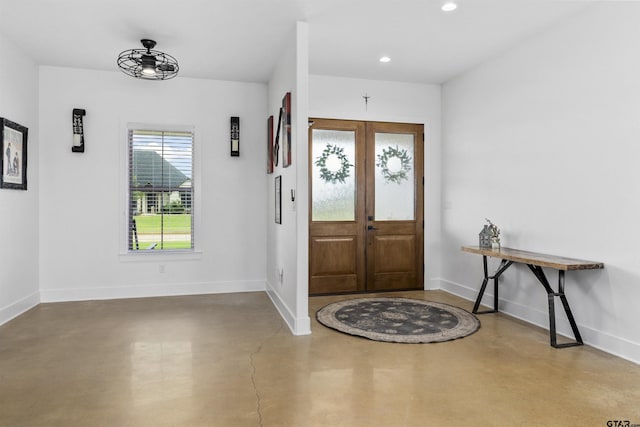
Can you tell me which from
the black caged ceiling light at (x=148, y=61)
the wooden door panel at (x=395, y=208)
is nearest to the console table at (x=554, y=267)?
the wooden door panel at (x=395, y=208)

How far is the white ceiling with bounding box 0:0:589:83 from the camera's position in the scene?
3541 millimetres

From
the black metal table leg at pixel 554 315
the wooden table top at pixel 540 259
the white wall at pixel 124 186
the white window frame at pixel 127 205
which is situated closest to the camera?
the wooden table top at pixel 540 259

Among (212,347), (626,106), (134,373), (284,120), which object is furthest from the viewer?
(284,120)

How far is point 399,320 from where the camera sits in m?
4.23

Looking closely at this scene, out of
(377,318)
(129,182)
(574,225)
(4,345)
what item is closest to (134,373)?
(4,345)

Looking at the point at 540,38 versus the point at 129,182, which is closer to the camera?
the point at 540,38

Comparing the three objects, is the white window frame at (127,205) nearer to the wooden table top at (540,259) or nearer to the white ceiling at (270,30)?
the white ceiling at (270,30)

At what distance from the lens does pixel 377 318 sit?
430 centimetres

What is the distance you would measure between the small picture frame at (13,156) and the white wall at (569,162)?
5.06m

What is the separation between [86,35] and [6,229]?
208 centimetres

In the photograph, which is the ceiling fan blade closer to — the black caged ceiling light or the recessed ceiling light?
the black caged ceiling light

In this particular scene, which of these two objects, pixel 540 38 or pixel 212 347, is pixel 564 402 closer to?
pixel 212 347

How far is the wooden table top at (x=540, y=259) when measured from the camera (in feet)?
10.9

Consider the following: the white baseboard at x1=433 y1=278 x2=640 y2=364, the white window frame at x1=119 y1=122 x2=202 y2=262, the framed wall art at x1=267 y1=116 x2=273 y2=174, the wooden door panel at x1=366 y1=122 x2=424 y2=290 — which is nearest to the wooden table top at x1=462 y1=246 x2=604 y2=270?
the white baseboard at x1=433 y1=278 x2=640 y2=364
